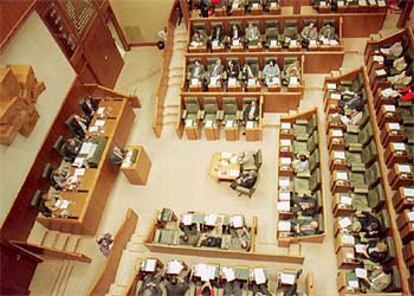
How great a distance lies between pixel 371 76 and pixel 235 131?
9.38 ft

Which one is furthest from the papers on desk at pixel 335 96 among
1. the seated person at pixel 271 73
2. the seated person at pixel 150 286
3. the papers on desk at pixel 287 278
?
the seated person at pixel 150 286

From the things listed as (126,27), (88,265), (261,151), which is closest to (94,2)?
(126,27)

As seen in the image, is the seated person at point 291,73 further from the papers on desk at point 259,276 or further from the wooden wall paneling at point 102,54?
the wooden wall paneling at point 102,54

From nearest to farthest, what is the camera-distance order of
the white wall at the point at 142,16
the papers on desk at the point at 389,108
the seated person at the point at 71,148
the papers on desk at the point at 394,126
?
the papers on desk at the point at 394,126, the papers on desk at the point at 389,108, the seated person at the point at 71,148, the white wall at the point at 142,16

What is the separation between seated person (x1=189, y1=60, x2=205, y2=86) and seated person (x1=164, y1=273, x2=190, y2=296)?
388 cm

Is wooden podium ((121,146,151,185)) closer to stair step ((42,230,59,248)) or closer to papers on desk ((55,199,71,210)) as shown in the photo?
papers on desk ((55,199,71,210))

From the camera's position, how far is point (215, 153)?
794 cm

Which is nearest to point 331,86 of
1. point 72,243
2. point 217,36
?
point 217,36

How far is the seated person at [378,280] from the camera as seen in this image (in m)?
6.06

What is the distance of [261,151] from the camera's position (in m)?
7.80

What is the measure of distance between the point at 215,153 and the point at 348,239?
282 cm

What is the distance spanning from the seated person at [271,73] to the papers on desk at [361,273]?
3715 millimetres

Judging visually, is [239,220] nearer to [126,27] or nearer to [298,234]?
[298,234]

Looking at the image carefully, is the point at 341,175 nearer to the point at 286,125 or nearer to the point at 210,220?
the point at 286,125
